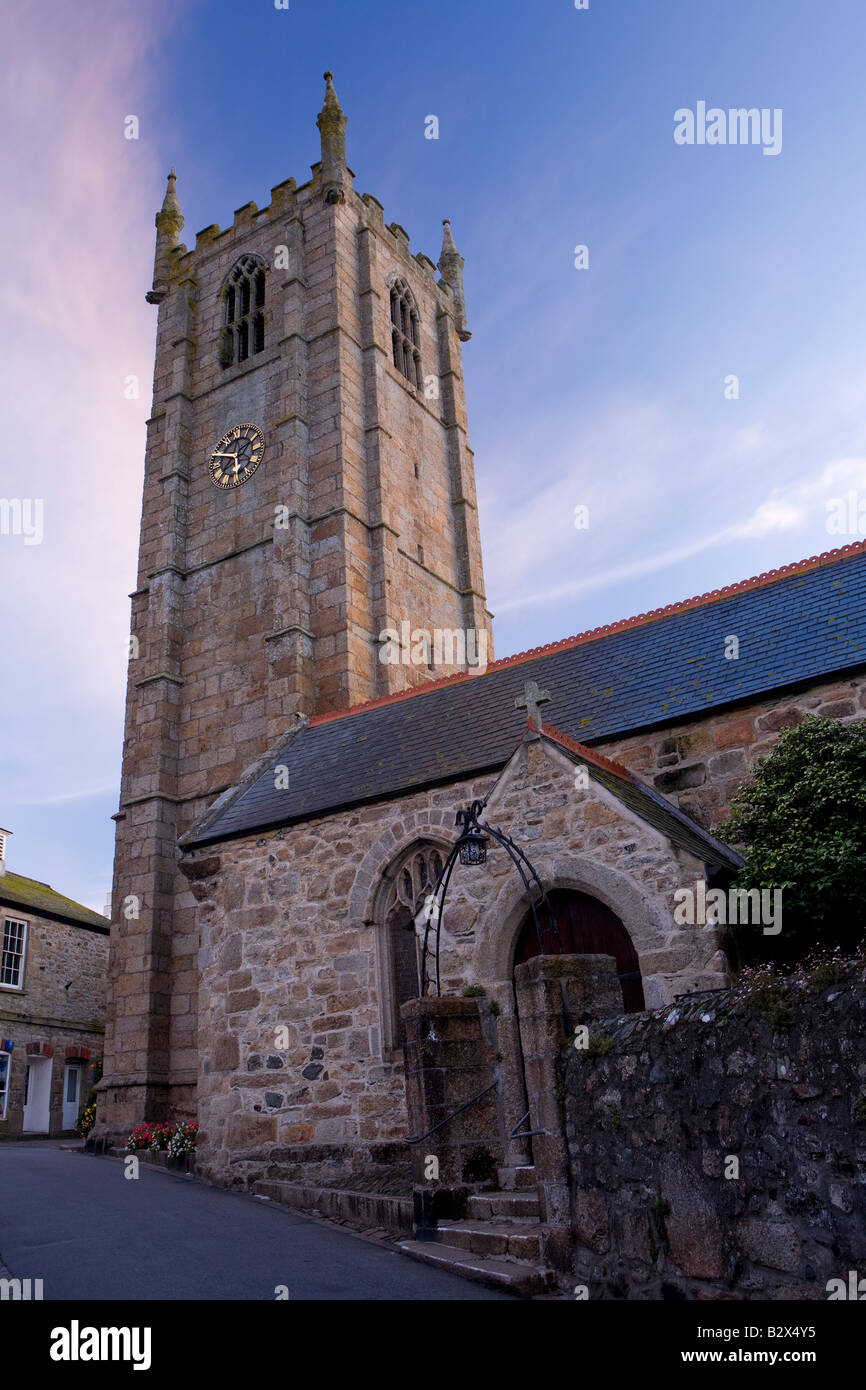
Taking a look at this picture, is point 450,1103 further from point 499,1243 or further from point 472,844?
point 472,844

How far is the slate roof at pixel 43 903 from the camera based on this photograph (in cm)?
2714

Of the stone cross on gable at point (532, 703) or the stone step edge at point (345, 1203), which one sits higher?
the stone cross on gable at point (532, 703)

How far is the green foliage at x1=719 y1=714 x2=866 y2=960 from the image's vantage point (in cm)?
883

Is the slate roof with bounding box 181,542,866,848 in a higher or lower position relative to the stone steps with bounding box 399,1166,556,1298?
higher

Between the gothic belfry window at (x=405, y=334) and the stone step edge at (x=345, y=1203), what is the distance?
23627 mm

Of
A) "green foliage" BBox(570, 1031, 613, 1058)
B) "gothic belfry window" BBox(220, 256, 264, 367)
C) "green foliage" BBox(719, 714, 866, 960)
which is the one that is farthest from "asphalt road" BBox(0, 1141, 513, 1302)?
"gothic belfry window" BBox(220, 256, 264, 367)

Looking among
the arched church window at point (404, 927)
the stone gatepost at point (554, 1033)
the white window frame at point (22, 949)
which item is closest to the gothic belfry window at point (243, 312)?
the white window frame at point (22, 949)

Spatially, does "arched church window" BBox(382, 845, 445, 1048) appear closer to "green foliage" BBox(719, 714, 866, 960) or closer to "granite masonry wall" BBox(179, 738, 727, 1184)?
"granite masonry wall" BBox(179, 738, 727, 1184)

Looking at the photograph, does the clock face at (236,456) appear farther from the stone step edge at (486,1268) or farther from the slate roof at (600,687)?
the stone step edge at (486,1268)

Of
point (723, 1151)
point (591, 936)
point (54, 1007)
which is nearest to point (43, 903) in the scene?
point (54, 1007)

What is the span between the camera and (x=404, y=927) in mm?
12914

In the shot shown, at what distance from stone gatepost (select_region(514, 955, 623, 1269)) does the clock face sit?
69.7 feet

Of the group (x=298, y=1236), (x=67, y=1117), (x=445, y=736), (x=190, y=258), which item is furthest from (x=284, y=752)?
(x=190, y=258)
